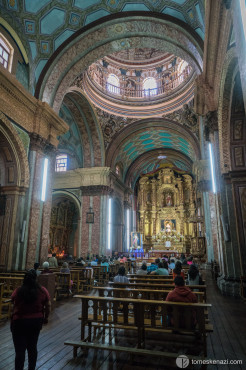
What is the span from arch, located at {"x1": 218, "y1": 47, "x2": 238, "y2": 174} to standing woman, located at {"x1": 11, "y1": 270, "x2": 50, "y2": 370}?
20.9 ft

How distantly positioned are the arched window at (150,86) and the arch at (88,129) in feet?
16.8

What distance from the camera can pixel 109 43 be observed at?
11.3 m

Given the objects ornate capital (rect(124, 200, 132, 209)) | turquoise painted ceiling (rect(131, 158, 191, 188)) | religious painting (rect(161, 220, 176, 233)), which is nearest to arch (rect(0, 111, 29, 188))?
ornate capital (rect(124, 200, 132, 209))

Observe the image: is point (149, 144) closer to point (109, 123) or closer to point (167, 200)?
point (109, 123)

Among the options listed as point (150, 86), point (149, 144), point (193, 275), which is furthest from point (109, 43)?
point (149, 144)

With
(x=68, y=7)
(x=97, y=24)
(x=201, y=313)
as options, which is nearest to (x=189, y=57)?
(x=97, y=24)

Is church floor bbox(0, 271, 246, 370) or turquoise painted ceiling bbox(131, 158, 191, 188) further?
turquoise painted ceiling bbox(131, 158, 191, 188)

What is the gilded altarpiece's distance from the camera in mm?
27219

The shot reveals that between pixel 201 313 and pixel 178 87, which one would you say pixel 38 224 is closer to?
pixel 201 313

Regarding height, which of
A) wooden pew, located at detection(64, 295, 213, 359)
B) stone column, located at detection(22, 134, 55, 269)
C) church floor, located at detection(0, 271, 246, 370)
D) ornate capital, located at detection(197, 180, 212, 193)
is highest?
ornate capital, located at detection(197, 180, 212, 193)

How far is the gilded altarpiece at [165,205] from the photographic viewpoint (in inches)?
1072

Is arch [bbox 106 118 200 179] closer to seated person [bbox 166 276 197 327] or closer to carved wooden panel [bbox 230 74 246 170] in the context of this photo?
carved wooden panel [bbox 230 74 246 170]

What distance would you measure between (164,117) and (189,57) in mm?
8393

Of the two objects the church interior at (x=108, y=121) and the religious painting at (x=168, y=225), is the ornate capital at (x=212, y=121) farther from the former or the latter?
the religious painting at (x=168, y=225)
